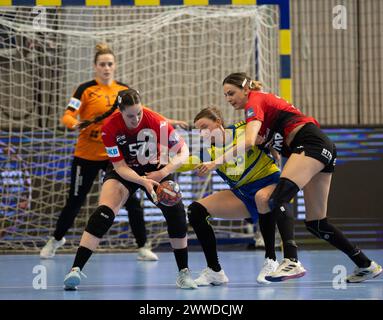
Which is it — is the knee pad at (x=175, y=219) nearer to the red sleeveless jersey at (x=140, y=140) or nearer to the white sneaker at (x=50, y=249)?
the red sleeveless jersey at (x=140, y=140)

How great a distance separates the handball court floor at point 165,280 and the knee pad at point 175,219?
15.7 inches

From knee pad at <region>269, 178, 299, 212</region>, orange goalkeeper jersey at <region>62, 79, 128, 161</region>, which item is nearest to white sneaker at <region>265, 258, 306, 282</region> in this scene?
knee pad at <region>269, 178, 299, 212</region>

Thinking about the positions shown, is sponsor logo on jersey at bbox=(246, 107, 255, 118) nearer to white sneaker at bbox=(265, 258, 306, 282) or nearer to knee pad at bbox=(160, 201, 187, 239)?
knee pad at bbox=(160, 201, 187, 239)

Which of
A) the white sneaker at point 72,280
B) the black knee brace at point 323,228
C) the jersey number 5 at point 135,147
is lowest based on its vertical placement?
the white sneaker at point 72,280

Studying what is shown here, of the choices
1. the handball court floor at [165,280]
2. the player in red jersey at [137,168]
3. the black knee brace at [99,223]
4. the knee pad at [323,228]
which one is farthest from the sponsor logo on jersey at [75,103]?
the knee pad at [323,228]

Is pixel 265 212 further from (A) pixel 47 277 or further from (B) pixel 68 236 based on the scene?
(B) pixel 68 236

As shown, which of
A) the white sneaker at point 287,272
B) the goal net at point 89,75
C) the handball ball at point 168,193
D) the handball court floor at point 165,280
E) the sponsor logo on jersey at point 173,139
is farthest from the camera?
the goal net at point 89,75

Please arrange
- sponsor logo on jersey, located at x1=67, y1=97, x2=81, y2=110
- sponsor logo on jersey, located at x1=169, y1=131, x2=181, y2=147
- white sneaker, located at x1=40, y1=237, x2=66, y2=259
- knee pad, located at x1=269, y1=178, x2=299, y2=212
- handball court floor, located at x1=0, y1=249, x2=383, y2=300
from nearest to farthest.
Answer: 1. handball court floor, located at x1=0, y1=249, x2=383, y2=300
2. knee pad, located at x1=269, y1=178, x2=299, y2=212
3. sponsor logo on jersey, located at x1=169, y1=131, x2=181, y2=147
4. sponsor logo on jersey, located at x1=67, y1=97, x2=81, y2=110
5. white sneaker, located at x1=40, y1=237, x2=66, y2=259

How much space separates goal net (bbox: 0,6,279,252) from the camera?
8898mm

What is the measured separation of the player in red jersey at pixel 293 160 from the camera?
5.08 meters

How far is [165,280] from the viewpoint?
5773 millimetres

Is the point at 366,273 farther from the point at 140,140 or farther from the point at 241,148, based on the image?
the point at 140,140

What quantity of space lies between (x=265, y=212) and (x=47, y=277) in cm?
191

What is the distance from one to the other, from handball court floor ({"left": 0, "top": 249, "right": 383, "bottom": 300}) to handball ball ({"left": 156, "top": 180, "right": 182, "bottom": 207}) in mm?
621
